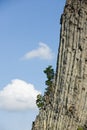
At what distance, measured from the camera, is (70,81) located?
433 feet

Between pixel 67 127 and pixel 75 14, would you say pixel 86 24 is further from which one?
pixel 67 127

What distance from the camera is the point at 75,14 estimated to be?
13488 cm

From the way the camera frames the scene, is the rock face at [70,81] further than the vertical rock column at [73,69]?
No

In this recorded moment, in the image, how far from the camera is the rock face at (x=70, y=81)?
130050mm

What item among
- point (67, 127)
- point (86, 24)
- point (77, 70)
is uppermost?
point (86, 24)

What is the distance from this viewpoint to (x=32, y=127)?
5148 inches

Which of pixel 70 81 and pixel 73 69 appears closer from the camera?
pixel 70 81

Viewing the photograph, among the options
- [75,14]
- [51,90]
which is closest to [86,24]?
[75,14]

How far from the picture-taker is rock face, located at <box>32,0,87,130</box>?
13005cm

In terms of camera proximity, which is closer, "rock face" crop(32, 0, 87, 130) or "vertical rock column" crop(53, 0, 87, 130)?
"rock face" crop(32, 0, 87, 130)

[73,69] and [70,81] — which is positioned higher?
[73,69]

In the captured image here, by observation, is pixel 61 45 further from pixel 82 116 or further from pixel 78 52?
pixel 82 116

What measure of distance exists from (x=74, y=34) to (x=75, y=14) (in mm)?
4101

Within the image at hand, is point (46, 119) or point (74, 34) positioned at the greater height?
point (74, 34)
